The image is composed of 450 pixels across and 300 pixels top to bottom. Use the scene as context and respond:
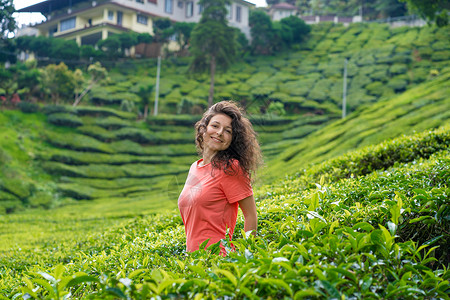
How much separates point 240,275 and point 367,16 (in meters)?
52.0

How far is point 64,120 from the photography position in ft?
77.5

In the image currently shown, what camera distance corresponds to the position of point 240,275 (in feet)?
5.21

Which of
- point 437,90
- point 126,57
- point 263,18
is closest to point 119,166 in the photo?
point 437,90

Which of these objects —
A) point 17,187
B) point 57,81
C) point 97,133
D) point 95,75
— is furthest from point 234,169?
point 95,75

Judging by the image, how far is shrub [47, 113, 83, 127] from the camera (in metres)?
23.6

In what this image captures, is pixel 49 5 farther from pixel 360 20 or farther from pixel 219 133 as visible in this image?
pixel 219 133

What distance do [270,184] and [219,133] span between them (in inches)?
260

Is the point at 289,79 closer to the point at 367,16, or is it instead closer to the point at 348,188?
the point at 367,16

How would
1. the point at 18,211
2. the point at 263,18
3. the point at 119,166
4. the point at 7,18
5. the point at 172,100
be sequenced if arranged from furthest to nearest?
the point at 263,18 < the point at 172,100 < the point at 119,166 < the point at 7,18 < the point at 18,211

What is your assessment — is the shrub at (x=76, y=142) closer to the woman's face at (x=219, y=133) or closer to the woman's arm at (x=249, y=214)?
the woman's face at (x=219, y=133)

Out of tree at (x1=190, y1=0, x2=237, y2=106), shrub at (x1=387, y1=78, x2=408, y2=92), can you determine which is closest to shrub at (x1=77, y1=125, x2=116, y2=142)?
tree at (x1=190, y1=0, x2=237, y2=106)

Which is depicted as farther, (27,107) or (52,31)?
(52,31)

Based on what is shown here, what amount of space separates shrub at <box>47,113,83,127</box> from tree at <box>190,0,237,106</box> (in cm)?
805

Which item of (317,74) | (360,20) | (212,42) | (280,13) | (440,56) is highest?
(280,13)
